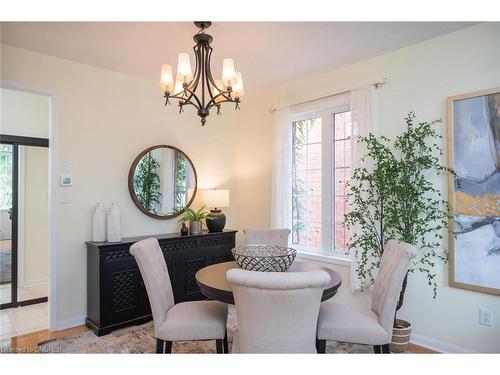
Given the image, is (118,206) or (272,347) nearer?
(272,347)

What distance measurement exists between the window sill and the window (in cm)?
5

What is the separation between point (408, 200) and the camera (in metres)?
2.76

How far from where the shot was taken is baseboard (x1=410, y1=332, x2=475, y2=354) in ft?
8.62

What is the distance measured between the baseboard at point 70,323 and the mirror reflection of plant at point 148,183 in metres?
1.27

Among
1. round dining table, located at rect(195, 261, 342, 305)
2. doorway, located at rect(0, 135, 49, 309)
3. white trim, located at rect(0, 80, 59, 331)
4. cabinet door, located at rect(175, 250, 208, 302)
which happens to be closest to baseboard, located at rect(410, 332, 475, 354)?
round dining table, located at rect(195, 261, 342, 305)

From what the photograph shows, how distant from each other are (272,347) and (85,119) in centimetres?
287

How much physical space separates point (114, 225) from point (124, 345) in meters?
1.10

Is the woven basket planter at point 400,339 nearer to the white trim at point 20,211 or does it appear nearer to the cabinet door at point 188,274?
the cabinet door at point 188,274

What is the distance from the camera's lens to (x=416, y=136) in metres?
2.82

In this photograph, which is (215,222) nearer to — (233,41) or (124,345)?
(124,345)

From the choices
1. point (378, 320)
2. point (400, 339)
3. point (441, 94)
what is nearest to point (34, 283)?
point (378, 320)

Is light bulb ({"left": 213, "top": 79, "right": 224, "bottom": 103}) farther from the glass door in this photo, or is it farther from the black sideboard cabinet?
the glass door

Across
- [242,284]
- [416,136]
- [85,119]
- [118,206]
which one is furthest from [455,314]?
[85,119]
